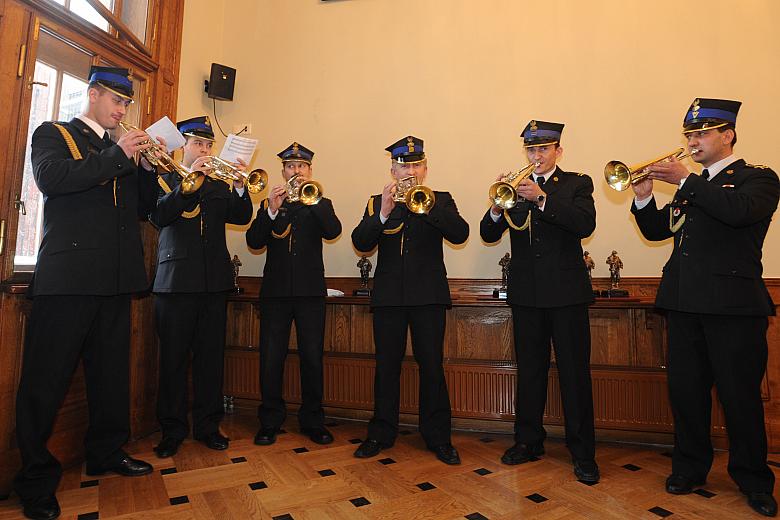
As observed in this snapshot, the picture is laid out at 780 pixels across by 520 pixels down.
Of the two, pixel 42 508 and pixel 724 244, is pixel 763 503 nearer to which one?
pixel 724 244

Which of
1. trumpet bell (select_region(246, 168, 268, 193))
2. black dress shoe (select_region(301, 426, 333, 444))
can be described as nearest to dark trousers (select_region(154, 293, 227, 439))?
black dress shoe (select_region(301, 426, 333, 444))

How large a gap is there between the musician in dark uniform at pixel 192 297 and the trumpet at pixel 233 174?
0.08 m

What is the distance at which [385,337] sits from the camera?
112 inches

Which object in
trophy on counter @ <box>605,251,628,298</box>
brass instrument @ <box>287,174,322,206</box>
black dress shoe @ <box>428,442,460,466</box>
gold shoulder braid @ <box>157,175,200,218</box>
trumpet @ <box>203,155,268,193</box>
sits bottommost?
black dress shoe @ <box>428,442,460,466</box>

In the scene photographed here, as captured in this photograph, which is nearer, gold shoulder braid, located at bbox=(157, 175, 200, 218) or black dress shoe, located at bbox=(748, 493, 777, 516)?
black dress shoe, located at bbox=(748, 493, 777, 516)

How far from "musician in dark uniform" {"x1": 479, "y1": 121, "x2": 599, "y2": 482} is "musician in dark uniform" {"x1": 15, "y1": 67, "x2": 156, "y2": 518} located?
196 centimetres

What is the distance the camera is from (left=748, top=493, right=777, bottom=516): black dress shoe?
2090mm

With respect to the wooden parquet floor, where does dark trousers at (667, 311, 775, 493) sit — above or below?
above

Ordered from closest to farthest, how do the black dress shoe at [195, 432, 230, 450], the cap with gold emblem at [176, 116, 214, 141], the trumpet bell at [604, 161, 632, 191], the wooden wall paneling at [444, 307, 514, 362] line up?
the trumpet bell at [604, 161, 632, 191] < the black dress shoe at [195, 432, 230, 450] < the cap with gold emblem at [176, 116, 214, 141] < the wooden wall paneling at [444, 307, 514, 362]

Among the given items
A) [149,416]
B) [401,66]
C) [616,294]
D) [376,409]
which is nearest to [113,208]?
[149,416]

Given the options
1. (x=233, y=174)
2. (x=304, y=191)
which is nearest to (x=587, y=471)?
(x=304, y=191)

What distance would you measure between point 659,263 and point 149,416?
3.74 m

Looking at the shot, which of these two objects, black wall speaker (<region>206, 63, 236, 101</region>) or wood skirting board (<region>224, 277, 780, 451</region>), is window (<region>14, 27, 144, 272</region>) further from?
wood skirting board (<region>224, 277, 780, 451</region>)

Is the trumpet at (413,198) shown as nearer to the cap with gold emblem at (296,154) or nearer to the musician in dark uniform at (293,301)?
the musician in dark uniform at (293,301)
